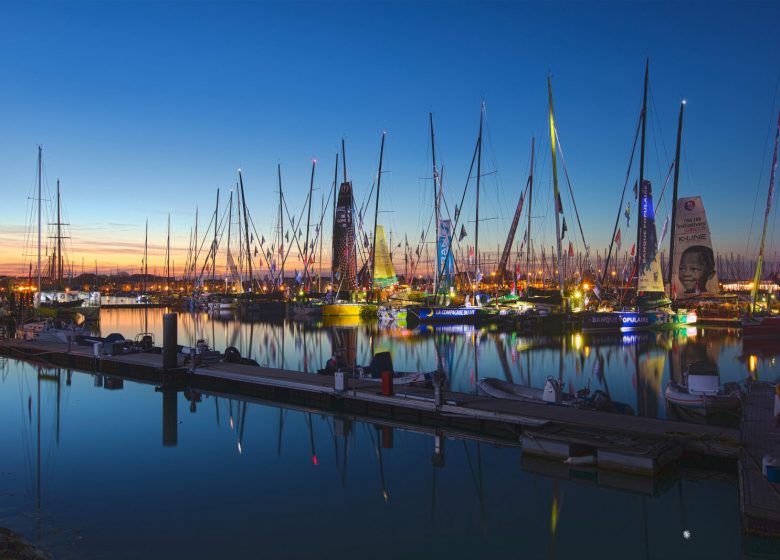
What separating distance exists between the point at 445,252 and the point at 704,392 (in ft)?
163

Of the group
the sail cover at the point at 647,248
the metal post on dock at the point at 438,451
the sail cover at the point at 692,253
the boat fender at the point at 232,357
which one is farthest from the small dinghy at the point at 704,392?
the sail cover at the point at 692,253

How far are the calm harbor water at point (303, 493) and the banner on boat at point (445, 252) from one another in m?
43.2

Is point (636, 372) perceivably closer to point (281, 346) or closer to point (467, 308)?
point (281, 346)

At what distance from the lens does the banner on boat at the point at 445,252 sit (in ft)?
226

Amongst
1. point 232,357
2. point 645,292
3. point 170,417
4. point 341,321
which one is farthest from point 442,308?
point 170,417

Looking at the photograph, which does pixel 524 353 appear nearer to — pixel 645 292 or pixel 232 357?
pixel 232 357

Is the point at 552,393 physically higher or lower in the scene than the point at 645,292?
lower

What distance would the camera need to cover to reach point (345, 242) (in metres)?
87.5

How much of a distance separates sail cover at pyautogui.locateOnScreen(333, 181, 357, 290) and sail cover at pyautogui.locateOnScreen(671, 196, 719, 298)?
4042cm

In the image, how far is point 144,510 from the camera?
45.5 ft

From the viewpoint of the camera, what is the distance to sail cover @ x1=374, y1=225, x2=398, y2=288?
293 ft

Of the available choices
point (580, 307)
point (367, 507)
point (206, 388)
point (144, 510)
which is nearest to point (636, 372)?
point (206, 388)

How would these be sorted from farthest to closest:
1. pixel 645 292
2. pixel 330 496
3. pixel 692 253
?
pixel 645 292 < pixel 692 253 < pixel 330 496

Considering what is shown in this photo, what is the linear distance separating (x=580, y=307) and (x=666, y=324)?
10.5m
